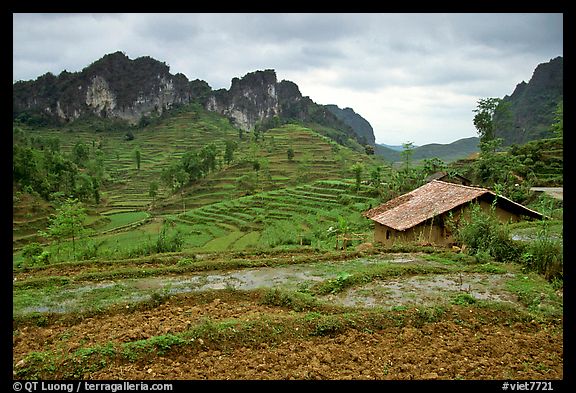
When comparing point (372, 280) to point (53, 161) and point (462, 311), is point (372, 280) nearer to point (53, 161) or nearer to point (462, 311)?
point (462, 311)

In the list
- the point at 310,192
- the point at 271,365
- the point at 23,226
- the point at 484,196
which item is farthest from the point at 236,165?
the point at 271,365

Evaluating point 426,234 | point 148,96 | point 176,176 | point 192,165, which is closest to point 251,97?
point 148,96

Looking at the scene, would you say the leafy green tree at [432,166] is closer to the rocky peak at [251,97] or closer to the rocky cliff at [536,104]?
the rocky cliff at [536,104]

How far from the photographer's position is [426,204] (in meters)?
13.8

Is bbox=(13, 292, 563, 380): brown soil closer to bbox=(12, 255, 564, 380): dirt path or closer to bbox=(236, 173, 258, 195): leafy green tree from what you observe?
bbox=(12, 255, 564, 380): dirt path

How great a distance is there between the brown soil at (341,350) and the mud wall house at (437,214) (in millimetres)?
7314

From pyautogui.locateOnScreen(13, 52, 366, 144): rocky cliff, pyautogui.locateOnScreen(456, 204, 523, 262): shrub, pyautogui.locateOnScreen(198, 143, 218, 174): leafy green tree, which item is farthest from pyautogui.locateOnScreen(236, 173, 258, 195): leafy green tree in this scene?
pyautogui.locateOnScreen(13, 52, 366, 144): rocky cliff

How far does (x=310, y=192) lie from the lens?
3353 centimetres

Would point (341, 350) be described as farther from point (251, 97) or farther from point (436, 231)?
point (251, 97)

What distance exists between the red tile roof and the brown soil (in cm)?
776
